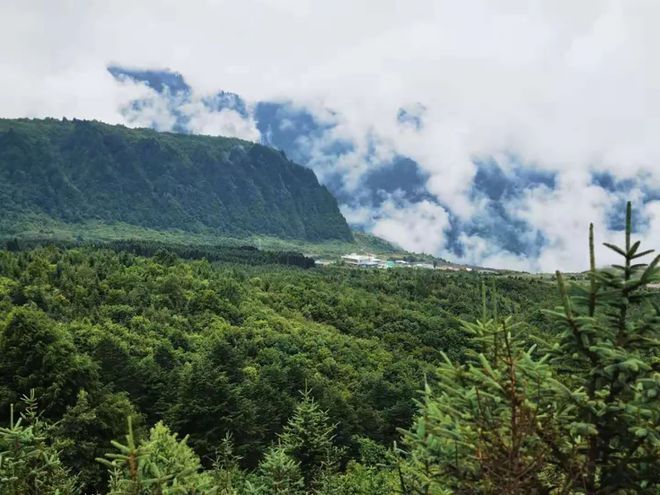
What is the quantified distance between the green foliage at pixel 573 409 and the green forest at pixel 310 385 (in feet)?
0.12

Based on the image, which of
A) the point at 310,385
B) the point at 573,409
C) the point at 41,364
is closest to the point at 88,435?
the point at 41,364

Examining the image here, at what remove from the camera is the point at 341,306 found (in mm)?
131125

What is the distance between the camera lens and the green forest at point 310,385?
9852mm

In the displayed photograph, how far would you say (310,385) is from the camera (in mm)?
66500

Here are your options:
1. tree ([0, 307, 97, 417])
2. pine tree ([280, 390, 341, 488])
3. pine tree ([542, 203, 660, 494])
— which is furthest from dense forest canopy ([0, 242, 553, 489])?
pine tree ([280, 390, 341, 488])

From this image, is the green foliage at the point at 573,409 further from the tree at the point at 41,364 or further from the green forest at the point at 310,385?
the tree at the point at 41,364

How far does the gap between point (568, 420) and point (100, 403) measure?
39.5 metres

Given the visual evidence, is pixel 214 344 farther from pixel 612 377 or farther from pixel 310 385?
pixel 612 377

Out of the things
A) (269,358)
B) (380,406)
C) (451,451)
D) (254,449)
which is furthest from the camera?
(269,358)

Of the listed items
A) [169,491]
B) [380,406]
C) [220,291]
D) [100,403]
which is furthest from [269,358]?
[169,491]

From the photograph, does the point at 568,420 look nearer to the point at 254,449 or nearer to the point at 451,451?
the point at 451,451

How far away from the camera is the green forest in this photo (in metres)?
9.85

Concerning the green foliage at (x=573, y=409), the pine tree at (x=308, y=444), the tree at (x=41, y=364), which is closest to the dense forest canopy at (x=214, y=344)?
the tree at (x=41, y=364)

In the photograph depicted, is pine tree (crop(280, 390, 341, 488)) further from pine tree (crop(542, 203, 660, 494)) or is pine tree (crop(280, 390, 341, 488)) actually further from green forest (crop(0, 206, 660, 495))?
pine tree (crop(542, 203, 660, 494))
